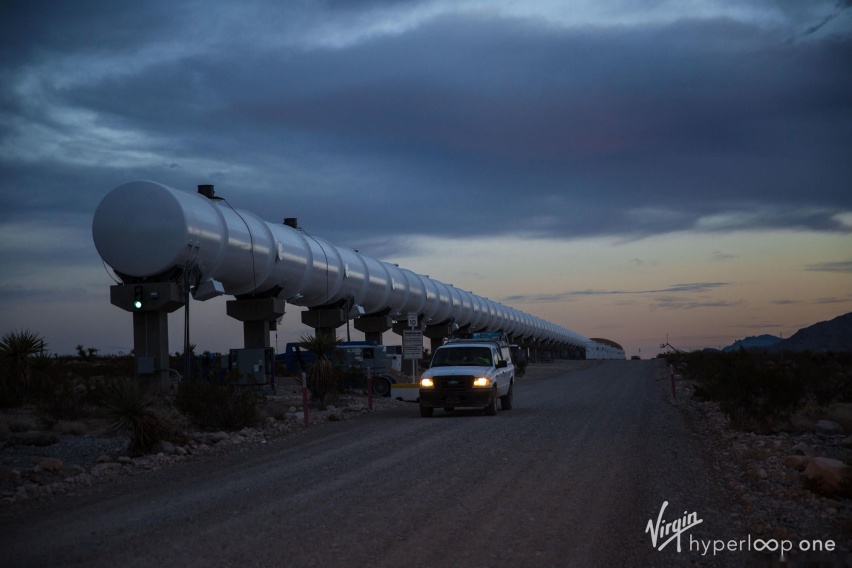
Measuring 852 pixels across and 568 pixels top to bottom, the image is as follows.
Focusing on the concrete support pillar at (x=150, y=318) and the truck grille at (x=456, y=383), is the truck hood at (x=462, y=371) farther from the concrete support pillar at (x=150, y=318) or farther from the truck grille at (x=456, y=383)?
the concrete support pillar at (x=150, y=318)

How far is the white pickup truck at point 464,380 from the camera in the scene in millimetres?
22016

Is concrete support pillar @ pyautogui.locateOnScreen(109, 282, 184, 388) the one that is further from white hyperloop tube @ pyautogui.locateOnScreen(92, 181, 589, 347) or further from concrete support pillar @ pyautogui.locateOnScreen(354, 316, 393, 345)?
concrete support pillar @ pyautogui.locateOnScreen(354, 316, 393, 345)

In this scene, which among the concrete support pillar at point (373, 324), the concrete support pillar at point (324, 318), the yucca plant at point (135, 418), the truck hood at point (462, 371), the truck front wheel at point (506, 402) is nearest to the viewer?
the yucca plant at point (135, 418)

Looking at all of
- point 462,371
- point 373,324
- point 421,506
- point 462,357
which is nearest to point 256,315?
point 462,357

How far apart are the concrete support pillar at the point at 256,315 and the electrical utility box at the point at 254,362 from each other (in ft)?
5.35

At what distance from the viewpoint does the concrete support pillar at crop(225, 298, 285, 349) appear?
30.4 m

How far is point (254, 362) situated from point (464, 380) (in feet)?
32.1

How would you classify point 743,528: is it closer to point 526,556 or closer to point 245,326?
point 526,556

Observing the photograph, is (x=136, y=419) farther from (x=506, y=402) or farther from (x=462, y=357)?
(x=506, y=402)

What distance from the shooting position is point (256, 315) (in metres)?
30.6

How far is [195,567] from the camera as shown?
697 centimetres

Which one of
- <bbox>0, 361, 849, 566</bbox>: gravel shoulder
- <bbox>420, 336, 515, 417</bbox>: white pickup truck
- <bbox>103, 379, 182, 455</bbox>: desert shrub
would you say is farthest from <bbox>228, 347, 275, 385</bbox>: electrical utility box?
<bbox>103, 379, 182, 455</bbox>: desert shrub

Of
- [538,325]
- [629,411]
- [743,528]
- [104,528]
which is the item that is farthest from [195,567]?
[538,325]

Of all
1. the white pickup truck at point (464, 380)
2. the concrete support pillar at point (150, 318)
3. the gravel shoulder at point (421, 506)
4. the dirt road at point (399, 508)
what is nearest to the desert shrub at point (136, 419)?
the gravel shoulder at point (421, 506)
